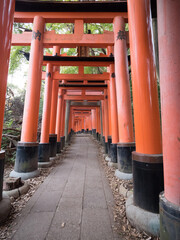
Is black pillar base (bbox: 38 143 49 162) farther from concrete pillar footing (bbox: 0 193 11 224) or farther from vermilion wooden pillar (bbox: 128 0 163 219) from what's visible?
vermilion wooden pillar (bbox: 128 0 163 219)

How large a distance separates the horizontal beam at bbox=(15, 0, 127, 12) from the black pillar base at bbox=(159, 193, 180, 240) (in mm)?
5250

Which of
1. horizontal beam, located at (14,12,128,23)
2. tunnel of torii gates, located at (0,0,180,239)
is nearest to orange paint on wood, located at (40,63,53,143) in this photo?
tunnel of torii gates, located at (0,0,180,239)

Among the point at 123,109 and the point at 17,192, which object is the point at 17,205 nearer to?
the point at 17,192

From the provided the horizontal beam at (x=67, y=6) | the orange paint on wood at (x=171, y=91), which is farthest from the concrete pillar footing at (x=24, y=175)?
the horizontal beam at (x=67, y=6)

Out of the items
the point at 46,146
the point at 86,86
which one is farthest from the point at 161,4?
the point at 86,86

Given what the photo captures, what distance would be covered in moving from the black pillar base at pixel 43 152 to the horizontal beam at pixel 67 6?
459 cm

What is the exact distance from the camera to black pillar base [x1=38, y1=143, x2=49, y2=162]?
5.03m

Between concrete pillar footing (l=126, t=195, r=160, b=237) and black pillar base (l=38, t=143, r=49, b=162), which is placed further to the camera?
black pillar base (l=38, t=143, r=49, b=162)

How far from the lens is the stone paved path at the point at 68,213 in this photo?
5.80 ft

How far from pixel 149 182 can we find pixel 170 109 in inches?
44.1

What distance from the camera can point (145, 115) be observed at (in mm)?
2107

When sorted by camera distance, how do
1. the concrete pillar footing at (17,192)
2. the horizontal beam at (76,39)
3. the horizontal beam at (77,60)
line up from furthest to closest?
the horizontal beam at (77,60), the horizontal beam at (76,39), the concrete pillar footing at (17,192)

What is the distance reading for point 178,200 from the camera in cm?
125

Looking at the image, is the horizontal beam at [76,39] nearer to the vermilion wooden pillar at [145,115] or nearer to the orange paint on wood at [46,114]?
the orange paint on wood at [46,114]
